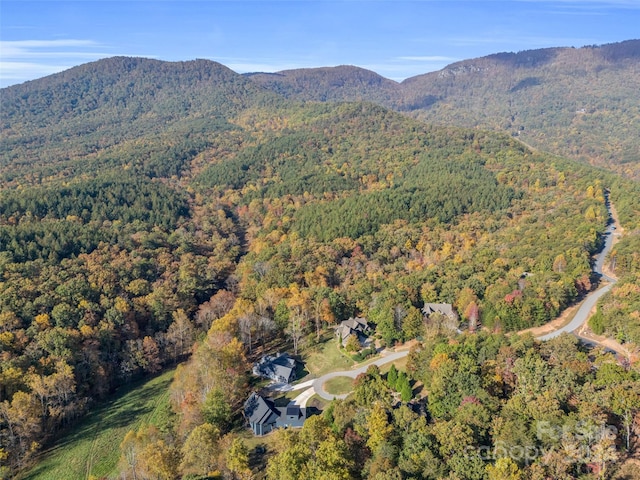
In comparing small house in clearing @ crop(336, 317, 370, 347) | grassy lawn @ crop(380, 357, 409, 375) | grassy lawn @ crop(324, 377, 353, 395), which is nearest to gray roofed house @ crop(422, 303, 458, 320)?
small house in clearing @ crop(336, 317, 370, 347)

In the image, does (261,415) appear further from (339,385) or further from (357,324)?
(357,324)

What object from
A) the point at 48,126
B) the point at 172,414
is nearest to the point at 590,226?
the point at 172,414

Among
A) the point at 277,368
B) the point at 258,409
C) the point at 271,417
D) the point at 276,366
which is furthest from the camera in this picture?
the point at 276,366

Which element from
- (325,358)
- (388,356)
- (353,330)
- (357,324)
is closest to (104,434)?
(325,358)

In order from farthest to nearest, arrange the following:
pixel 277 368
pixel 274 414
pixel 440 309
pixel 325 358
Answer: pixel 440 309
pixel 325 358
pixel 277 368
pixel 274 414

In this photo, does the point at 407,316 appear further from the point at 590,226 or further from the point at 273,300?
the point at 590,226

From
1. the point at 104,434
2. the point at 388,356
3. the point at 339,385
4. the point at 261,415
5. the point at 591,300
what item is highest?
the point at 591,300

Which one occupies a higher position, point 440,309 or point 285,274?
point 285,274

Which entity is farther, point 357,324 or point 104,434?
point 357,324
